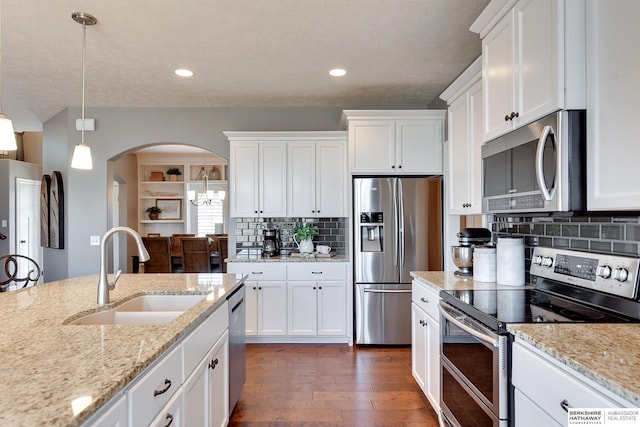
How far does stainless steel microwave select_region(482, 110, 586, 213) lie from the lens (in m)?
1.52

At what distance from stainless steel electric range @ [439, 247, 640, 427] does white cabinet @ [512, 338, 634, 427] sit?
0.06 m

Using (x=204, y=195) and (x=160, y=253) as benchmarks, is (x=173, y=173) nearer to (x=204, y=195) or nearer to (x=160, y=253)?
(x=204, y=195)

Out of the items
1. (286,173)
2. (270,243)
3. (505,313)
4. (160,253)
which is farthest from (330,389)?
(160,253)

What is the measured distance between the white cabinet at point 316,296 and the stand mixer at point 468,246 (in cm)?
151

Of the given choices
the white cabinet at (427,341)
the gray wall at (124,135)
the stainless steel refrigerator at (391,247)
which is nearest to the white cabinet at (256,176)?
the gray wall at (124,135)

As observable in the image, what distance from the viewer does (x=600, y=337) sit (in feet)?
4.18

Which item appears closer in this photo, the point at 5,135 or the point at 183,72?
the point at 5,135

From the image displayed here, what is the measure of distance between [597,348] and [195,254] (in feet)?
17.6

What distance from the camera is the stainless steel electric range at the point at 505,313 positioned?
147 cm

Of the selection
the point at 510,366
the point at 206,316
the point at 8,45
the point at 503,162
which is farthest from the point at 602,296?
the point at 8,45

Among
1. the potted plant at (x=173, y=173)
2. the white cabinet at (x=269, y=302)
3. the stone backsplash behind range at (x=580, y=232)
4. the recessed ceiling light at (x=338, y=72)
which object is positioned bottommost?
the white cabinet at (x=269, y=302)

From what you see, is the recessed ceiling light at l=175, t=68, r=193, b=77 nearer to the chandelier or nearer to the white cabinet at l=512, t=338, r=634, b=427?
the white cabinet at l=512, t=338, r=634, b=427

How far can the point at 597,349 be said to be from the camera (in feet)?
3.80

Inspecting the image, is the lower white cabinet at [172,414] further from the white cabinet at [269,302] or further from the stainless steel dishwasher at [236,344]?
the white cabinet at [269,302]
